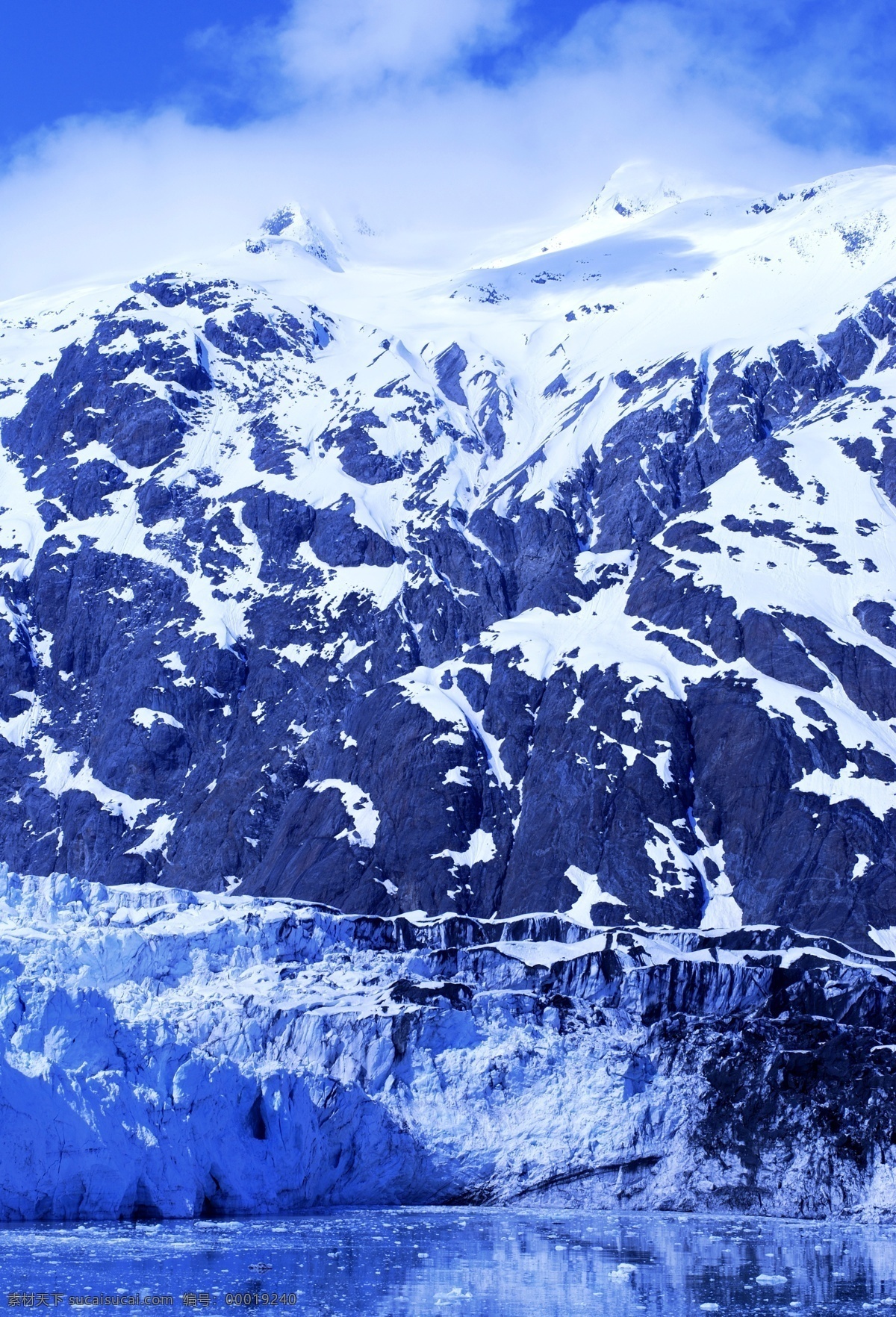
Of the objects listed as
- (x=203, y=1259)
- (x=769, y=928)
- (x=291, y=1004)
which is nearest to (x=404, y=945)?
(x=291, y=1004)

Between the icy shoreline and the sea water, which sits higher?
the icy shoreline

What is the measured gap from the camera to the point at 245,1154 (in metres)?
113

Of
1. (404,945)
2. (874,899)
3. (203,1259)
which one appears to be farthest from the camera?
(874,899)

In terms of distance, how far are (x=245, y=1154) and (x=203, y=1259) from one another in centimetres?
2189

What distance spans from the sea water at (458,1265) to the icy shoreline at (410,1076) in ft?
14.2

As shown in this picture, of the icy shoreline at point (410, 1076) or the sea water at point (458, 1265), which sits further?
the icy shoreline at point (410, 1076)

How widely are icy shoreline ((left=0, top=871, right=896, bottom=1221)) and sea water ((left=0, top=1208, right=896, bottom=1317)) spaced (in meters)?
4.33

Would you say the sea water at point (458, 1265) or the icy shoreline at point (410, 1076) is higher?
the icy shoreline at point (410, 1076)

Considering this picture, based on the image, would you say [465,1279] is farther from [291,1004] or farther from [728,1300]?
[291,1004]

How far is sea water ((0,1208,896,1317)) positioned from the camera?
268 ft

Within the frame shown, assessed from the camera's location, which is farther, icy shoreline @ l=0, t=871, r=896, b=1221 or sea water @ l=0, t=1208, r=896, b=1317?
icy shoreline @ l=0, t=871, r=896, b=1221

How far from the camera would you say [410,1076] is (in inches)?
4764

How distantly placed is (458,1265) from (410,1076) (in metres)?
28.8

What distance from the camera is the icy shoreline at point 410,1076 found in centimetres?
10888
